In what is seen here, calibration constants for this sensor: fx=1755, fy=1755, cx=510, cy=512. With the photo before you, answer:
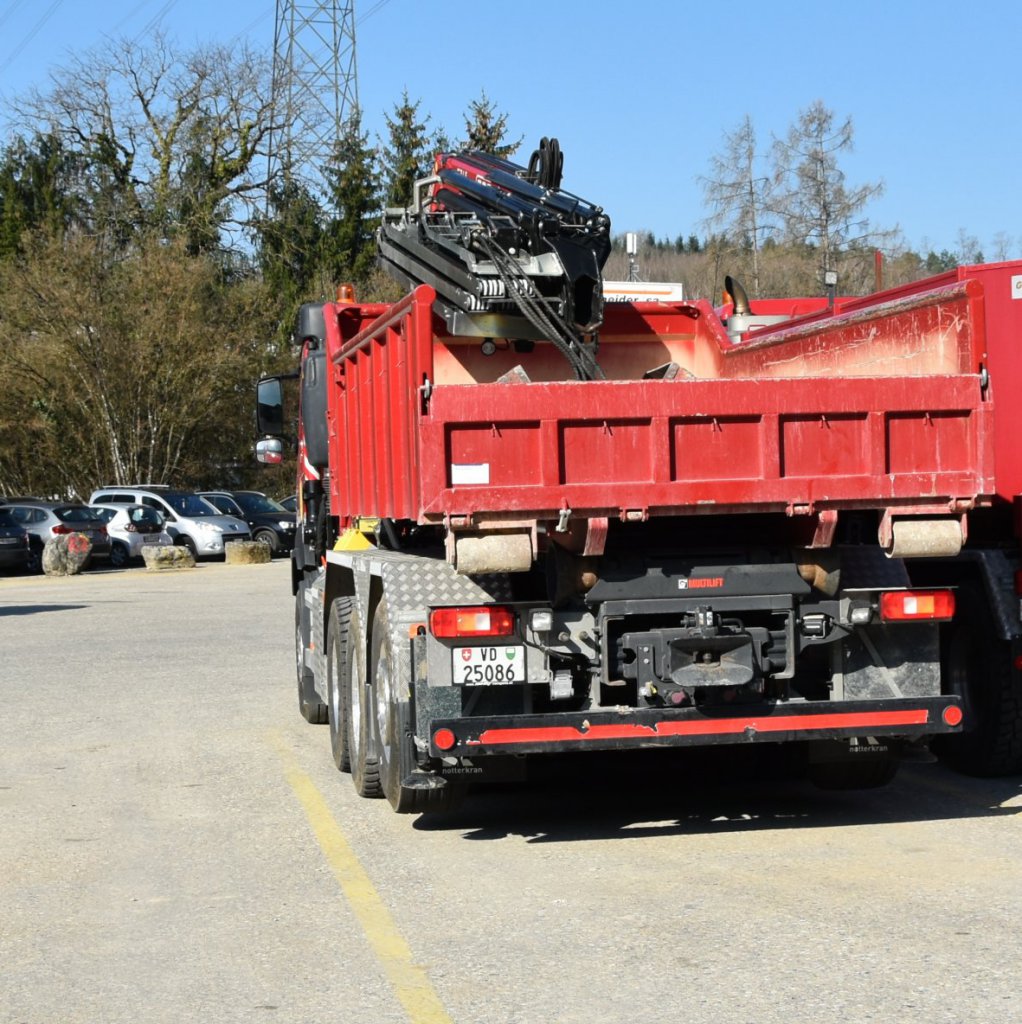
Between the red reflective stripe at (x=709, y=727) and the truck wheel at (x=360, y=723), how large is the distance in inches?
58.8

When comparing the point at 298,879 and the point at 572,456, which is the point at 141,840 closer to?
the point at 298,879

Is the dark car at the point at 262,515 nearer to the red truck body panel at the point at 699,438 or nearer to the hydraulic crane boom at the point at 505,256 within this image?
A: the hydraulic crane boom at the point at 505,256

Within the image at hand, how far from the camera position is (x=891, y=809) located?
8.91m

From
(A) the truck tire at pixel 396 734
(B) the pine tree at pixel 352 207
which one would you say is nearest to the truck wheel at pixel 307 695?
(A) the truck tire at pixel 396 734

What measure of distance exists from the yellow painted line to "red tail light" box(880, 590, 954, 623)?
8.64 feet

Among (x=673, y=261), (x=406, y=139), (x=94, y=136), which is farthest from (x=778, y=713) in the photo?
(x=673, y=261)

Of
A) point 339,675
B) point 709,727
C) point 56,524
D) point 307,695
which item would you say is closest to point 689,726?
point 709,727

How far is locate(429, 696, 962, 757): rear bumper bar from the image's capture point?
7785 millimetres

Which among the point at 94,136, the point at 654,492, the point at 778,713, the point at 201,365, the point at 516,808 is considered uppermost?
the point at 94,136

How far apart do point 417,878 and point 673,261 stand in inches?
3413

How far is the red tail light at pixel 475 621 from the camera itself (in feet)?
25.7

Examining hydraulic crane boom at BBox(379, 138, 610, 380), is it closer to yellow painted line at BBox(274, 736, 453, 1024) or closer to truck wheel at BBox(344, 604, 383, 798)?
truck wheel at BBox(344, 604, 383, 798)

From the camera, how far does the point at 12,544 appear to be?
36312 mm

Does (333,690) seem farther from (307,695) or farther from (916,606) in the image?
(916,606)
